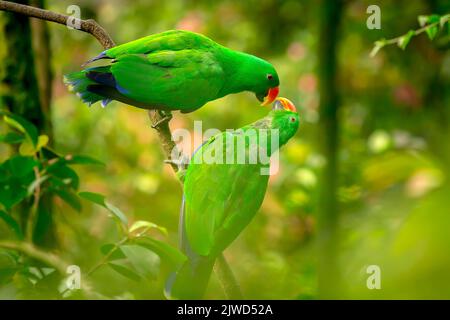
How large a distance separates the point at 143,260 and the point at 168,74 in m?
0.21

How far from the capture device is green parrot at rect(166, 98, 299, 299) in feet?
2.11

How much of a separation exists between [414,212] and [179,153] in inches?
9.3

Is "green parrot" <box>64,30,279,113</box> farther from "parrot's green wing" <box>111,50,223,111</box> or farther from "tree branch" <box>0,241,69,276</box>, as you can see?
"tree branch" <box>0,241,69,276</box>

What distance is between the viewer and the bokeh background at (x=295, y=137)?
3.79 feet

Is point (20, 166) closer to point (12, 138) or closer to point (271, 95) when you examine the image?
point (12, 138)

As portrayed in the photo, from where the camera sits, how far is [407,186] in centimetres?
153

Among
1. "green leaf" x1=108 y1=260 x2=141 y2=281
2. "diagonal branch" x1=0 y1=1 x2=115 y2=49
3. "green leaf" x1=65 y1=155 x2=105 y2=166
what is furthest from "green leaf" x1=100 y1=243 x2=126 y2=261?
"diagonal branch" x1=0 y1=1 x2=115 y2=49

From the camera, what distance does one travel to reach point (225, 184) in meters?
0.65

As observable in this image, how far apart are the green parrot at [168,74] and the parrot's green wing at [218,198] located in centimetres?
6

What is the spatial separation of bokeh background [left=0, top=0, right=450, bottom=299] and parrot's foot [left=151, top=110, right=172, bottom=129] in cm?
29

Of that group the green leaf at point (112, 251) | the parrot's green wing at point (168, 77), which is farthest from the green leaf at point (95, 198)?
the parrot's green wing at point (168, 77)

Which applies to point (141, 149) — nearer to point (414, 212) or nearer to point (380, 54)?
point (380, 54)

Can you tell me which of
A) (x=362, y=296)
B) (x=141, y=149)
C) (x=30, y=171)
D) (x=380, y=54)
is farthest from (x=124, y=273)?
(x=380, y=54)

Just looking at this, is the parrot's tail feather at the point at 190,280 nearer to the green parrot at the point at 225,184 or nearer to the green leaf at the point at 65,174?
the green parrot at the point at 225,184
